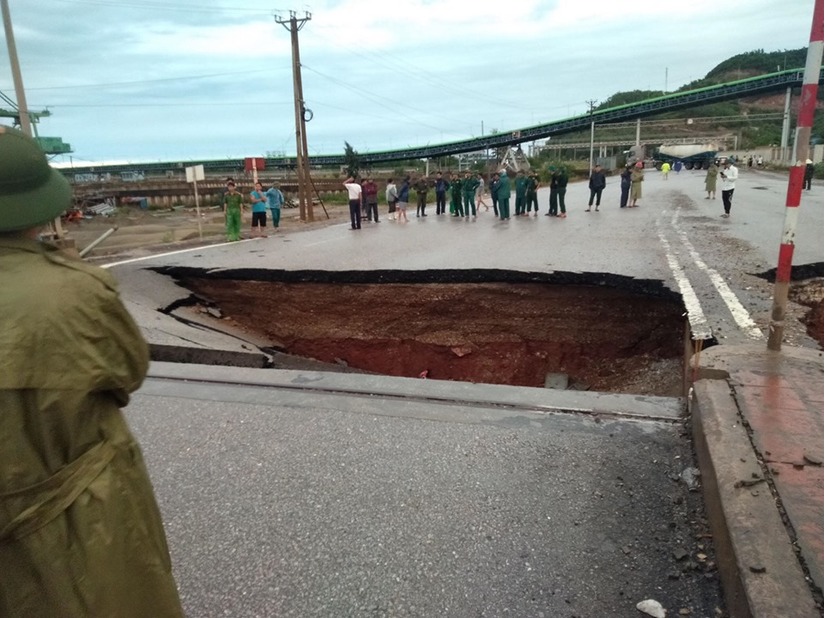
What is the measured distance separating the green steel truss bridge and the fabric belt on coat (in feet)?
211

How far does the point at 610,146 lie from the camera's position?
3999 inches

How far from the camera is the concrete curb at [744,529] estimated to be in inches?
74.5

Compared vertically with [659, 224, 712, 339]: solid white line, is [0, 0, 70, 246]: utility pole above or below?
above

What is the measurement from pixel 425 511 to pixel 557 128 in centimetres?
8881

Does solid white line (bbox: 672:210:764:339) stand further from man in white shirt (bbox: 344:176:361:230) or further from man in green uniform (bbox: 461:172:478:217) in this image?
man in green uniform (bbox: 461:172:478:217)

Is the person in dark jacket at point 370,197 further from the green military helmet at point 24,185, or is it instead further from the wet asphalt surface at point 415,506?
the green military helmet at point 24,185

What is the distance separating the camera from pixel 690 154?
7662 centimetres

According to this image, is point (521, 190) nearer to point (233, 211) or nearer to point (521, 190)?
point (521, 190)

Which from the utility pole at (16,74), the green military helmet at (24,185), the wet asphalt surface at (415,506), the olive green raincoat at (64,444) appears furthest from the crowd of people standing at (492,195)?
the olive green raincoat at (64,444)

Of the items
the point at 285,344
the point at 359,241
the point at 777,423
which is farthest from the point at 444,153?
the point at 777,423

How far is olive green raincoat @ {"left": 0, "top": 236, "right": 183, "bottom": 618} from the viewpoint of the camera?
1392 millimetres

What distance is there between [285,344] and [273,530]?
6.36m

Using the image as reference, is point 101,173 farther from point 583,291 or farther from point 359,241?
point 583,291

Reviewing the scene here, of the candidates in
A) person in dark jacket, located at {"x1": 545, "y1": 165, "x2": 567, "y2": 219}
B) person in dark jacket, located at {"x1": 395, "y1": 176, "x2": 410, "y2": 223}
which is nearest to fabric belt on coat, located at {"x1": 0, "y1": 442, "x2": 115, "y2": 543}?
person in dark jacket, located at {"x1": 545, "y1": 165, "x2": 567, "y2": 219}
